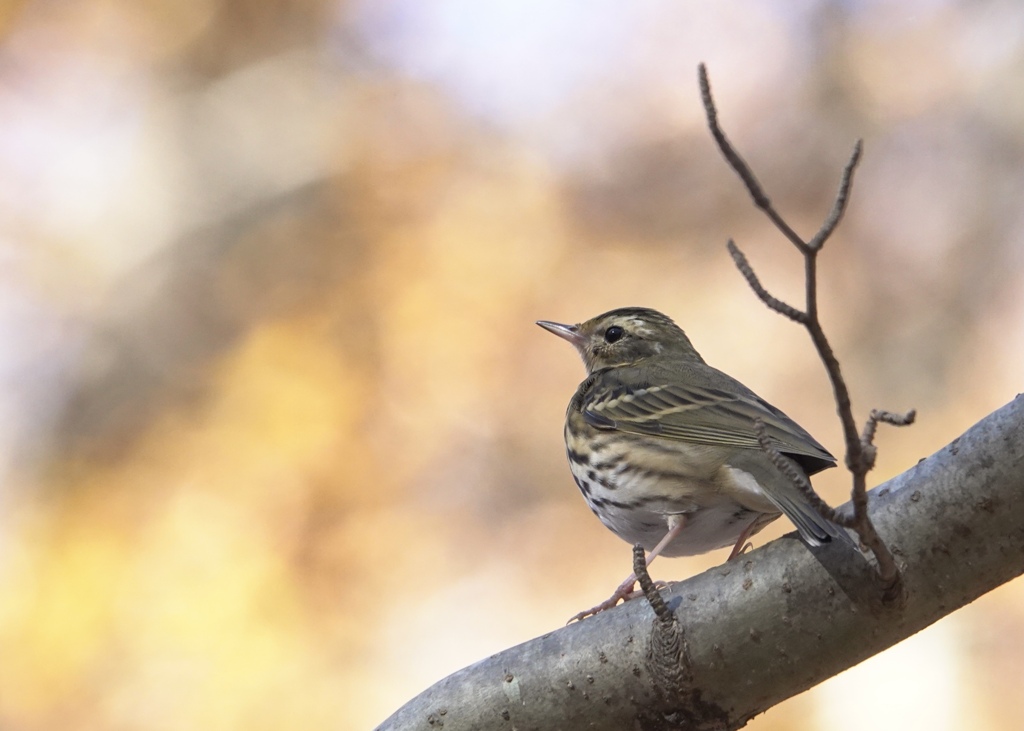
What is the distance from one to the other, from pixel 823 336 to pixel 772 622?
798 millimetres

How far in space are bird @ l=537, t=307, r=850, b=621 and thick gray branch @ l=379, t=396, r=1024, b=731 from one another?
465 millimetres

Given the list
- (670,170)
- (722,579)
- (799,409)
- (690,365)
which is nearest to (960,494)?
(722,579)

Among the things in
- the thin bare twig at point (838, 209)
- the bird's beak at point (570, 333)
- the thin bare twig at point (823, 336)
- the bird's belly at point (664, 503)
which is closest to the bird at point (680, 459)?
the bird's belly at point (664, 503)

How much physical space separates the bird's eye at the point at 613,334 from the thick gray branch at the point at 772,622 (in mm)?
2399

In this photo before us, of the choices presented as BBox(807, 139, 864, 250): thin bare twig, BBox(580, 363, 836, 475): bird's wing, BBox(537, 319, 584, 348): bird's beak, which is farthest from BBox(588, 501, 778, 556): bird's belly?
BBox(807, 139, 864, 250): thin bare twig

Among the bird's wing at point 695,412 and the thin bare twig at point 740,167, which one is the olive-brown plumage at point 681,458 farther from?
the thin bare twig at point 740,167

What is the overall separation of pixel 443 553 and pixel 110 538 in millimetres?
2143

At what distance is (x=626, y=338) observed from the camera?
5180 millimetres

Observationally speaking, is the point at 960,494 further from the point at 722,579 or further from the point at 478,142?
the point at 478,142

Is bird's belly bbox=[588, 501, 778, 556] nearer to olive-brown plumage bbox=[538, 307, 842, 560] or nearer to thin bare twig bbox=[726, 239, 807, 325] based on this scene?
olive-brown plumage bbox=[538, 307, 842, 560]

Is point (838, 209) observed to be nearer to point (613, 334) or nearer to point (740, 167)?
point (740, 167)

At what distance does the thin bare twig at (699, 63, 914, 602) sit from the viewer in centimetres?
210

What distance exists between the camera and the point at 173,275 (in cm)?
821

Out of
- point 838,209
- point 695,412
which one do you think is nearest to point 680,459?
point 695,412
